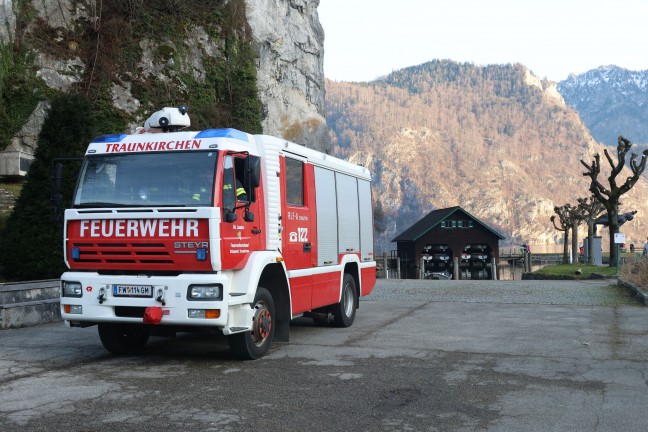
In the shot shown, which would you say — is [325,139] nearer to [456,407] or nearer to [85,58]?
[85,58]

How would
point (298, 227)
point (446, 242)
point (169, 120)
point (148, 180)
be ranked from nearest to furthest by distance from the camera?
1. point (148, 180)
2. point (169, 120)
3. point (298, 227)
4. point (446, 242)

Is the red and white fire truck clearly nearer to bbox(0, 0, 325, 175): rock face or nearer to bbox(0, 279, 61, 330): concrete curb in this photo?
bbox(0, 279, 61, 330): concrete curb

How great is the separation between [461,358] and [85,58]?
2616 centimetres

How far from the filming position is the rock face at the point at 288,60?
46.3 meters

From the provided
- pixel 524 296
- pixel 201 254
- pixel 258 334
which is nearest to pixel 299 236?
pixel 258 334

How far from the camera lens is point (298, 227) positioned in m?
10.6

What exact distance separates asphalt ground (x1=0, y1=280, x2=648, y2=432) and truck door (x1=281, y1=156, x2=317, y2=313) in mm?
911

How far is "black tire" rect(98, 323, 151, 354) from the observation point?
968 centimetres

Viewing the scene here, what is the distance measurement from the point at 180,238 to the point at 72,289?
167 centimetres

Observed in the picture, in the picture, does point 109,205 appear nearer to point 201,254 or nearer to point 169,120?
point 201,254

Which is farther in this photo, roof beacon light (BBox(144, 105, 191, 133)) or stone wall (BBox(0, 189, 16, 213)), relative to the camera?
stone wall (BBox(0, 189, 16, 213))

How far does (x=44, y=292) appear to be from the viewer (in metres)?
13.8

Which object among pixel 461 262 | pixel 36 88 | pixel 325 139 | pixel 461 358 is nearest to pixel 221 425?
pixel 461 358

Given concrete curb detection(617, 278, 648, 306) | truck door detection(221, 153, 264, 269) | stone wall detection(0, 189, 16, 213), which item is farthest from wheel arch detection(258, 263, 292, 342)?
stone wall detection(0, 189, 16, 213)
